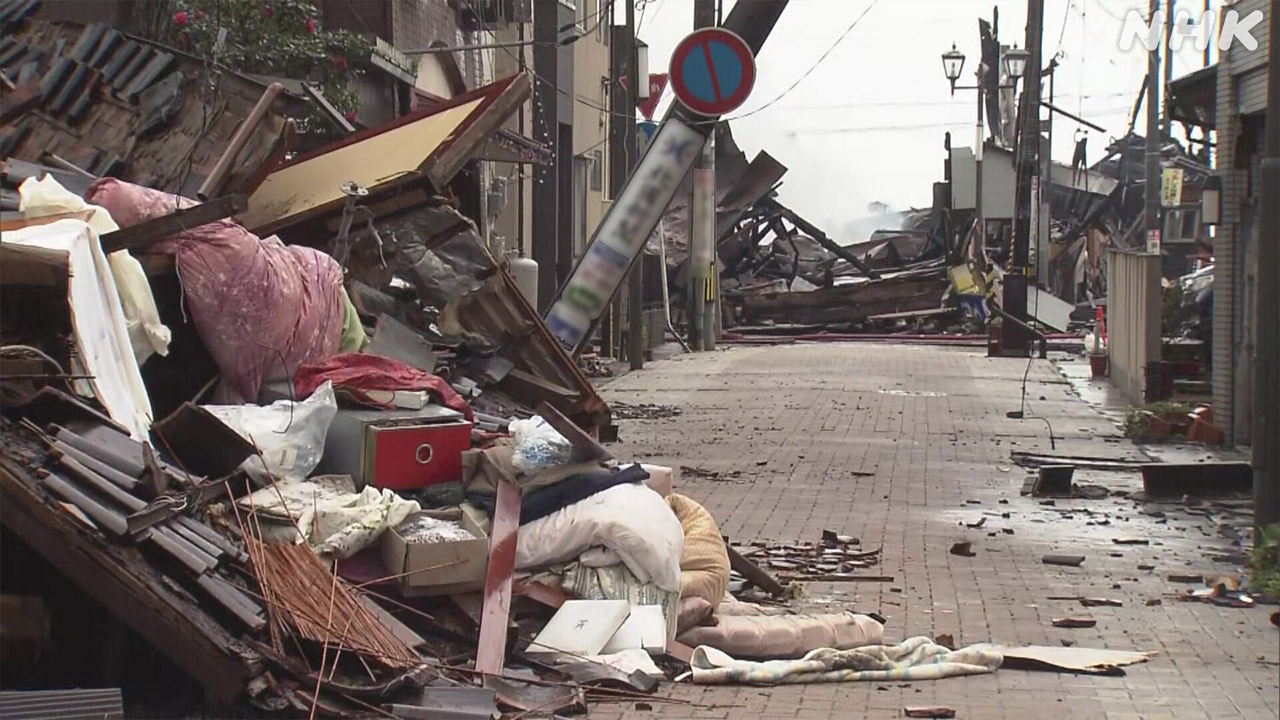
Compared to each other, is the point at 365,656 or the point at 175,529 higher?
the point at 175,529

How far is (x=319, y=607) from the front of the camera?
21.6ft

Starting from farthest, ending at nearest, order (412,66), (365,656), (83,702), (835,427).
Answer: (412,66) < (835,427) < (365,656) < (83,702)

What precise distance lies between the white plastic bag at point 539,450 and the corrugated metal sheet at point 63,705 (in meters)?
2.66

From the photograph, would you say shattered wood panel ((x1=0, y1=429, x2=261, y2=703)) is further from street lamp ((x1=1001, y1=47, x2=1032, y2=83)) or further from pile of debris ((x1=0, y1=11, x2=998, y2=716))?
street lamp ((x1=1001, y1=47, x2=1032, y2=83))

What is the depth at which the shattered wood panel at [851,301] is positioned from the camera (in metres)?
40.2

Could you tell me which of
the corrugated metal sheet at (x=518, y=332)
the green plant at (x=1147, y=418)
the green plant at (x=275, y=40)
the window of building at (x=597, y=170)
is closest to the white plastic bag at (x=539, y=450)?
the corrugated metal sheet at (x=518, y=332)

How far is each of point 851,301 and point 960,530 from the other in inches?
1120

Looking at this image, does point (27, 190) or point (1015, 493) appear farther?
point (1015, 493)

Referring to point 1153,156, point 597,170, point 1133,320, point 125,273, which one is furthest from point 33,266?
point 597,170

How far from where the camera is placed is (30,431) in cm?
651

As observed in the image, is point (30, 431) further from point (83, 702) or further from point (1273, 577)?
point (1273, 577)

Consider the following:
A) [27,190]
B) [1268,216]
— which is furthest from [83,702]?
[1268,216]

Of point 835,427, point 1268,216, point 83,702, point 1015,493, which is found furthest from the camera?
point 835,427

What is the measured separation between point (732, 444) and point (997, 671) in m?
9.83
